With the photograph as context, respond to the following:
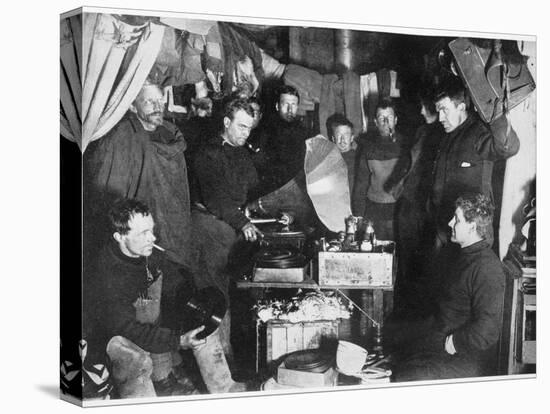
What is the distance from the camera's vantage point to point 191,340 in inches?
377

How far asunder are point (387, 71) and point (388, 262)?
139 centimetres

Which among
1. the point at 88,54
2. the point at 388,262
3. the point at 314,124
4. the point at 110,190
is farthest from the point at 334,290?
the point at 88,54

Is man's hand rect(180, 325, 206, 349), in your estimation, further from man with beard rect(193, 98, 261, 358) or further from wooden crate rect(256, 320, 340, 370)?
wooden crate rect(256, 320, 340, 370)

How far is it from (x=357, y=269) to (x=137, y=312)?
1691 mm

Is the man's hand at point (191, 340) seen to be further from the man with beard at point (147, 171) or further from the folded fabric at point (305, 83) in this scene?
the folded fabric at point (305, 83)

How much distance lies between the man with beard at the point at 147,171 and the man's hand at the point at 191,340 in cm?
46

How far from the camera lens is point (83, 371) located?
9258 mm

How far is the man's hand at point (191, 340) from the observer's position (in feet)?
31.4

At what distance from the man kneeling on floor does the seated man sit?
173 cm

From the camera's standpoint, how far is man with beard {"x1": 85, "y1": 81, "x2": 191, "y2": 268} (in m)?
9.23

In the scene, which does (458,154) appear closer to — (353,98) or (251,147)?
(353,98)

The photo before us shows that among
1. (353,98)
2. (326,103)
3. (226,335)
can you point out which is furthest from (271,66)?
(226,335)

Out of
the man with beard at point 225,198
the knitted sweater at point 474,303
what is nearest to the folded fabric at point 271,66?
the man with beard at point 225,198

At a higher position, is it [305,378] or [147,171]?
[147,171]
